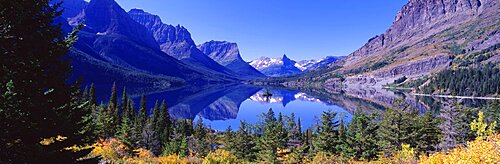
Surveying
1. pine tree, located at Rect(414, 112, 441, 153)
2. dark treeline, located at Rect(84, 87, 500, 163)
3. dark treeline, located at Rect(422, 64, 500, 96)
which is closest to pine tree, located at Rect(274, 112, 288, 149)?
dark treeline, located at Rect(84, 87, 500, 163)

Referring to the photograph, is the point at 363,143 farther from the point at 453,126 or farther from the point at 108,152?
the point at 108,152

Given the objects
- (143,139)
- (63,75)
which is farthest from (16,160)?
(143,139)

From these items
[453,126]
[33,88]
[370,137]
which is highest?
[33,88]

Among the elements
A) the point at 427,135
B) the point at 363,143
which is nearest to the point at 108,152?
the point at 363,143

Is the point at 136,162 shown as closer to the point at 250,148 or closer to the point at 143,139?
the point at 250,148

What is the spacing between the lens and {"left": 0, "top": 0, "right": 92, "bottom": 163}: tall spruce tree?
32.2 feet

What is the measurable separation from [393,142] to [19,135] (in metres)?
38.9

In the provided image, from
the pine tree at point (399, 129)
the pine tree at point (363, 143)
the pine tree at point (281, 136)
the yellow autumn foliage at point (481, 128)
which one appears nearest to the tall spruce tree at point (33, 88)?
the yellow autumn foliage at point (481, 128)

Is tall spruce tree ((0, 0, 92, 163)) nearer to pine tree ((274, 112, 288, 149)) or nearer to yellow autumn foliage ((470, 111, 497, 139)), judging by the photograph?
yellow autumn foliage ((470, 111, 497, 139))

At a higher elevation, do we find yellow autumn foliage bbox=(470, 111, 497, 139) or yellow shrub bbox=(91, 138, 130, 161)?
yellow autumn foliage bbox=(470, 111, 497, 139)

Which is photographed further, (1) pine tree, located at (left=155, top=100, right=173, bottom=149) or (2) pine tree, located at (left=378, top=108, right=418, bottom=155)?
(1) pine tree, located at (left=155, top=100, right=173, bottom=149)

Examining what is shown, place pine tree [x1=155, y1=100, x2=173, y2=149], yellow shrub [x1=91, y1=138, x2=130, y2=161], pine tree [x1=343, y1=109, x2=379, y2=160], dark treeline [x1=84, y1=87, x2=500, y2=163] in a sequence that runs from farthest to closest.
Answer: pine tree [x1=155, y1=100, x2=173, y2=149], pine tree [x1=343, y1=109, x2=379, y2=160], dark treeline [x1=84, y1=87, x2=500, y2=163], yellow shrub [x1=91, y1=138, x2=130, y2=161]

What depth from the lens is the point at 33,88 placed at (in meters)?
10.8

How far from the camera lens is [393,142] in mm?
38812
